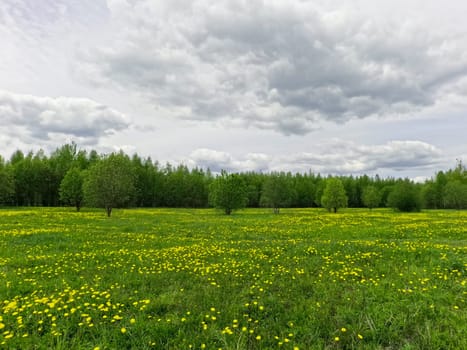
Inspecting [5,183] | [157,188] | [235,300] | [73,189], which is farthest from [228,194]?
[5,183]

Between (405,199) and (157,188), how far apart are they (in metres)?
73.3

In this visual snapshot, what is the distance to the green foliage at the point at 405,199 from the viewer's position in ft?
207

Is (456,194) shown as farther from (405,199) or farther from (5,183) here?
(5,183)

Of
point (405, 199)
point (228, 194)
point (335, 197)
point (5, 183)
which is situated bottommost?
point (405, 199)

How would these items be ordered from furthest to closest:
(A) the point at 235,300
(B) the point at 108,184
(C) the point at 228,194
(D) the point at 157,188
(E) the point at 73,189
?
(D) the point at 157,188, (E) the point at 73,189, (C) the point at 228,194, (B) the point at 108,184, (A) the point at 235,300

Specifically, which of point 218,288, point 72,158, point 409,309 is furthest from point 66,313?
point 72,158

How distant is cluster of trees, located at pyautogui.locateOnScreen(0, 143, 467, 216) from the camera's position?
43.4 m

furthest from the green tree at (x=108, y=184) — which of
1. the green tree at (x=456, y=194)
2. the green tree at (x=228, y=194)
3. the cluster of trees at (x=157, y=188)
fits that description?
the green tree at (x=456, y=194)

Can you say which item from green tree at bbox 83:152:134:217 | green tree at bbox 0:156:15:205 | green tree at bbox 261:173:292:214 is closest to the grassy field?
green tree at bbox 83:152:134:217

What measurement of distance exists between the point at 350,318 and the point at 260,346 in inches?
94.8

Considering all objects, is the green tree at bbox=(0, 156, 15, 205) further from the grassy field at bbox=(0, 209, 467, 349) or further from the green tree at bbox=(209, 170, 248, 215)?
the grassy field at bbox=(0, 209, 467, 349)

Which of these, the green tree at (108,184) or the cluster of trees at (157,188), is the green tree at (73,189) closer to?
the cluster of trees at (157,188)

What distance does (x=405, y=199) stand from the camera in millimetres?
63125

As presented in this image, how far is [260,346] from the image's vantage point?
4984 millimetres
